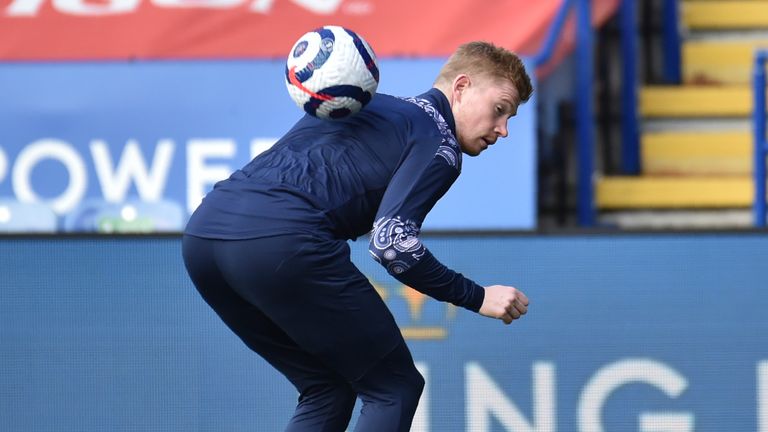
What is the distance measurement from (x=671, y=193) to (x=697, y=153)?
1.62 feet

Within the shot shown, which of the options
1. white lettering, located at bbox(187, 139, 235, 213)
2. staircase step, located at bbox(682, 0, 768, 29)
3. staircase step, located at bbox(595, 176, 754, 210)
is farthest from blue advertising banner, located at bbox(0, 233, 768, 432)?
staircase step, located at bbox(682, 0, 768, 29)

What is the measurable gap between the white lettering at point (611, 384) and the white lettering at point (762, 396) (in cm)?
25

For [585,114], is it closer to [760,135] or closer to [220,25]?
[760,135]

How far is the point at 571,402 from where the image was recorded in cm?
477

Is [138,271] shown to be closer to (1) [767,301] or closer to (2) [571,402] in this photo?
(2) [571,402]

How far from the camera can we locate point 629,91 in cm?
864

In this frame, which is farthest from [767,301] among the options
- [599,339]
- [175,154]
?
[175,154]

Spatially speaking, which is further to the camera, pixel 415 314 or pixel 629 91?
pixel 629 91

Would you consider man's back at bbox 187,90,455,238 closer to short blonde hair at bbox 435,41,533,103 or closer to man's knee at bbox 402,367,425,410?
short blonde hair at bbox 435,41,533,103

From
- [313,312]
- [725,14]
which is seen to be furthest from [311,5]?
[313,312]

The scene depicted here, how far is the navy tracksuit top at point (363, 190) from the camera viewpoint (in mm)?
3441

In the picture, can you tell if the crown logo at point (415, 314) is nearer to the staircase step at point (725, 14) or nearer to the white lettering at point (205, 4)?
the white lettering at point (205, 4)

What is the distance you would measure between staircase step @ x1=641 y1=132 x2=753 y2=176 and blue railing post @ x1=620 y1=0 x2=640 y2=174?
116 mm

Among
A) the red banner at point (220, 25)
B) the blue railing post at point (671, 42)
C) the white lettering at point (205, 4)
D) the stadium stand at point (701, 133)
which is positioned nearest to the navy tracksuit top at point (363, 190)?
the red banner at point (220, 25)
